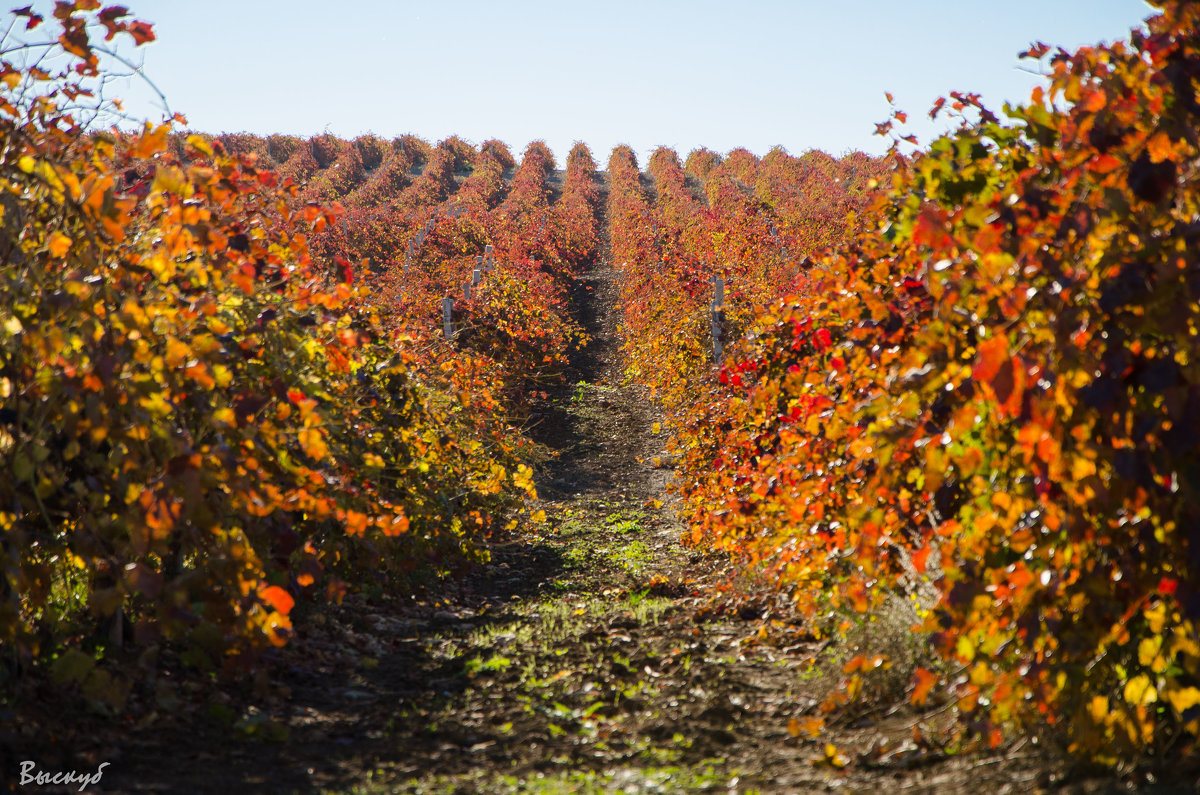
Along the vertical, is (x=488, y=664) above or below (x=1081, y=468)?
below

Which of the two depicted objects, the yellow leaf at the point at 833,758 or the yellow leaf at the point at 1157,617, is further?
the yellow leaf at the point at 833,758

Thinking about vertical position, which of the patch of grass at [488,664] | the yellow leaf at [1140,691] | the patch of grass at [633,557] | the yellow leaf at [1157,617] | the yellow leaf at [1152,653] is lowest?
the patch of grass at [633,557]

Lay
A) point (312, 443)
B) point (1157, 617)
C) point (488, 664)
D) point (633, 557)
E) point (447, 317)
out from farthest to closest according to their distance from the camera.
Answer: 1. point (447, 317)
2. point (633, 557)
3. point (488, 664)
4. point (312, 443)
5. point (1157, 617)

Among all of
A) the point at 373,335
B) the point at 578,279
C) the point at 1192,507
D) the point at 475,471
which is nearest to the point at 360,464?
the point at 373,335

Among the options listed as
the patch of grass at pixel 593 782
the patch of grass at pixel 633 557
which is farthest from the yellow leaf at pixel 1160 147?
the patch of grass at pixel 633 557

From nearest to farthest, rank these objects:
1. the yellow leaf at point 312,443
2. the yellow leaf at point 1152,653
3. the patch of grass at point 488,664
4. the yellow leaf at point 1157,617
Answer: the yellow leaf at point 1157,617, the yellow leaf at point 1152,653, the yellow leaf at point 312,443, the patch of grass at point 488,664

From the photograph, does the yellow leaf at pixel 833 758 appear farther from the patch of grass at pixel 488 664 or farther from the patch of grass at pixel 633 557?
the patch of grass at pixel 633 557

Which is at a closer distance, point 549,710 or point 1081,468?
point 1081,468

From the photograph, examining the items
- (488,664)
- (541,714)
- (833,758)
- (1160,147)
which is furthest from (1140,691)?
(488,664)

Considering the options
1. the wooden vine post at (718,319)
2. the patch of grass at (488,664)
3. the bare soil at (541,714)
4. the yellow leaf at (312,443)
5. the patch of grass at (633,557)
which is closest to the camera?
the bare soil at (541,714)

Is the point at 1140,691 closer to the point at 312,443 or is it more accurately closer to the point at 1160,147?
the point at 1160,147

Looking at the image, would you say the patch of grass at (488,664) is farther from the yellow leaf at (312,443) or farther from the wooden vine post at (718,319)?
the wooden vine post at (718,319)

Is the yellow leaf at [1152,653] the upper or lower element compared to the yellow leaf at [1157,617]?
lower

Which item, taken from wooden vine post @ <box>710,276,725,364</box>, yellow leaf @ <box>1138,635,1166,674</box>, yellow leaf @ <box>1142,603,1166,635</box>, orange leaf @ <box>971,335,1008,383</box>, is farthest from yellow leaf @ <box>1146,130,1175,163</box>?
wooden vine post @ <box>710,276,725,364</box>
